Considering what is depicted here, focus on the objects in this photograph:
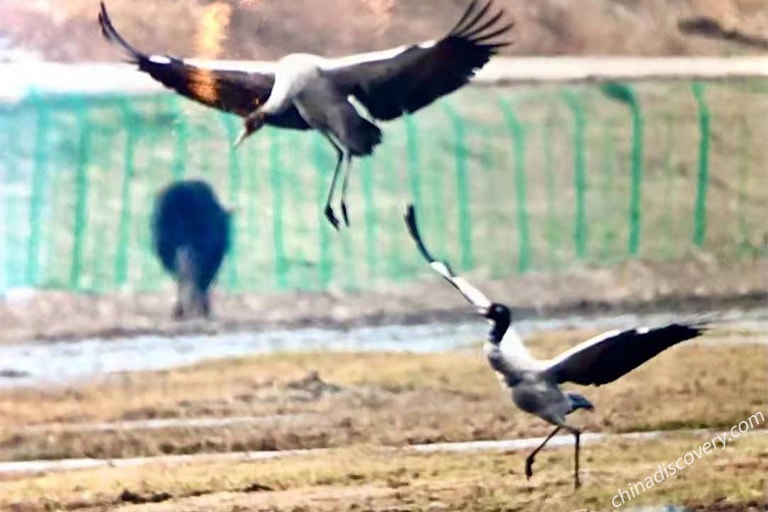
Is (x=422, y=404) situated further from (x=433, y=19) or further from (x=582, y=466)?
(x=433, y=19)

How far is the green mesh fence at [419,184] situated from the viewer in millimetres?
1212

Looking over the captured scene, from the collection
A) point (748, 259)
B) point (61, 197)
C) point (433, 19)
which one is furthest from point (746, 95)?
point (61, 197)

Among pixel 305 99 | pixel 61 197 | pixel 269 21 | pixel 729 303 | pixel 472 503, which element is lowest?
pixel 472 503

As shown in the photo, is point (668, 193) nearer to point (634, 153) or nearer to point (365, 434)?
point (634, 153)

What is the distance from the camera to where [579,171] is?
4.22 ft

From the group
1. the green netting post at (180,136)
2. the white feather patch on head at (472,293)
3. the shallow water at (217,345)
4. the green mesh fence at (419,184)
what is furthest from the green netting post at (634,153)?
the green netting post at (180,136)

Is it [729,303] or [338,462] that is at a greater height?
[729,303]

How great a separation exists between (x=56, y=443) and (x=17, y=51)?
20.1 inches

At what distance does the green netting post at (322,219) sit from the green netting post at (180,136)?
170 millimetres

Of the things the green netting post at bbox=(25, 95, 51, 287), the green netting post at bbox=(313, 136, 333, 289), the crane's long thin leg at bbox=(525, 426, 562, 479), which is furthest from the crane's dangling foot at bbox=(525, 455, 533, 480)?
the green netting post at bbox=(25, 95, 51, 287)

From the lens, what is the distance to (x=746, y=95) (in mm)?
1323

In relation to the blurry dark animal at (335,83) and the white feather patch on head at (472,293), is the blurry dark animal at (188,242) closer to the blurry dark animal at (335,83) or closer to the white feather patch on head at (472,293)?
the blurry dark animal at (335,83)

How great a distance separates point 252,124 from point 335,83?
12 centimetres

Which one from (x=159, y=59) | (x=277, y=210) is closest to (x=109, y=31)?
(x=159, y=59)
